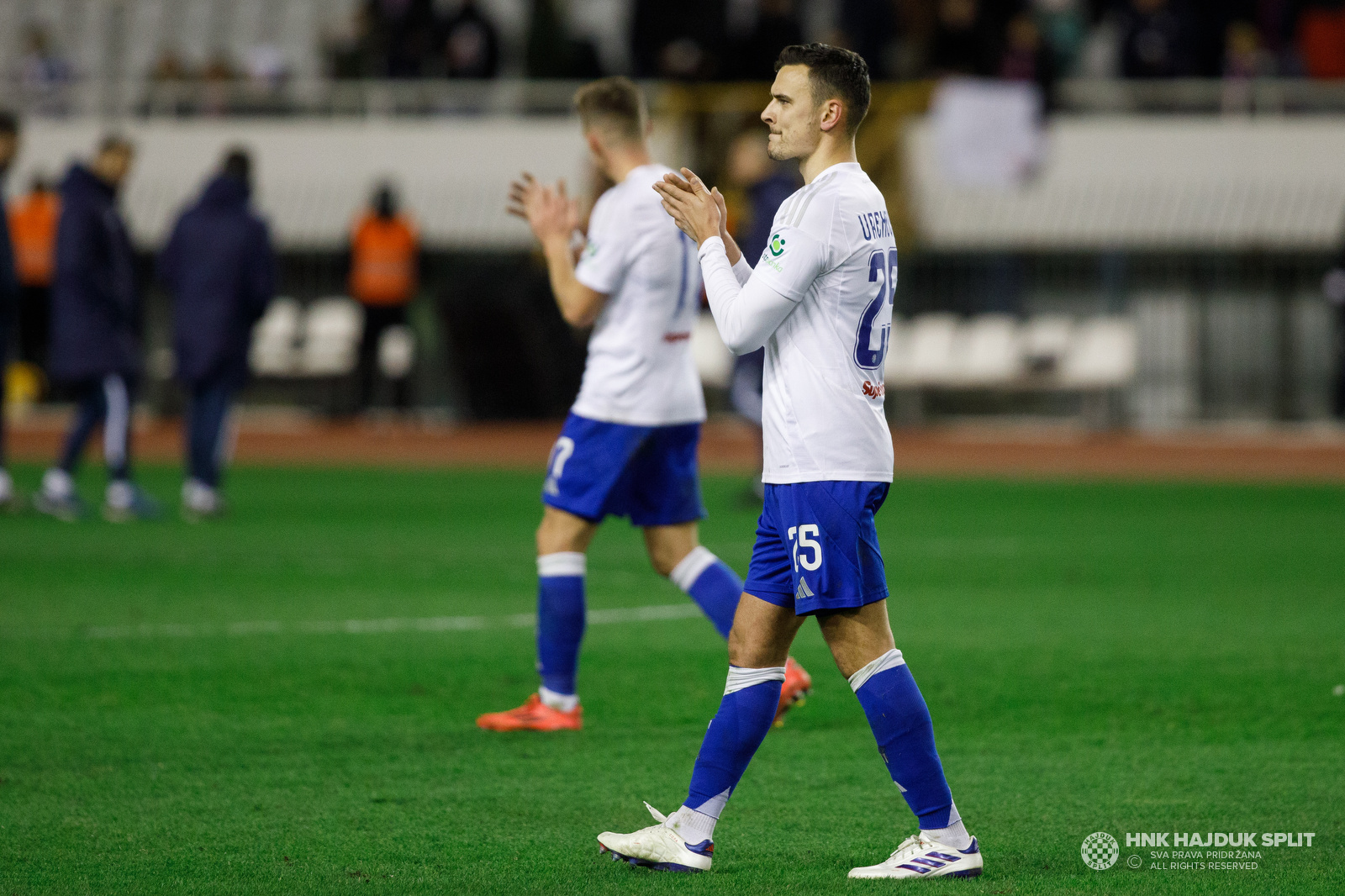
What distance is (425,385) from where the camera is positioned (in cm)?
2456

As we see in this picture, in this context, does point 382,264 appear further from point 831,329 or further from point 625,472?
point 831,329

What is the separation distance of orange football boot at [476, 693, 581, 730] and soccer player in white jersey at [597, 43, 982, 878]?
5.35 feet

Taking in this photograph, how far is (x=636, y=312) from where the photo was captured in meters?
6.35

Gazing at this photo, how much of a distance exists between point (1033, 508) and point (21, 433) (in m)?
13.0

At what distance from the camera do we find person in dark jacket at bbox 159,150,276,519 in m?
13.0

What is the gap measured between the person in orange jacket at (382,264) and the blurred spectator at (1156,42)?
9.20 meters

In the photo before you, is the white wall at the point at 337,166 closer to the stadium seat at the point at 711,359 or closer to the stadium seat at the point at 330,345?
the stadium seat at the point at 330,345

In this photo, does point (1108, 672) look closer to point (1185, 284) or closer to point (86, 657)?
point (86, 657)

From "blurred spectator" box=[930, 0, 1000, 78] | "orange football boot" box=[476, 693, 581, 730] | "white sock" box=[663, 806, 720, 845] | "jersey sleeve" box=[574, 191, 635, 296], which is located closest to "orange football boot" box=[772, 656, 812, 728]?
"orange football boot" box=[476, 693, 581, 730]

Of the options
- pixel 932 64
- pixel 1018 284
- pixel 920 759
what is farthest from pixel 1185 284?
pixel 920 759

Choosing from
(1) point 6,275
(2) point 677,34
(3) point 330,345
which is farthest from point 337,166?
(1) point 6,275

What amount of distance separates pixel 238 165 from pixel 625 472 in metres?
7.57

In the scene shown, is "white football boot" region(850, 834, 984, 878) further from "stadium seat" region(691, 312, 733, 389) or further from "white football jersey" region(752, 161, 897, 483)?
"stadium seat" region(691, 312, 733, 389)

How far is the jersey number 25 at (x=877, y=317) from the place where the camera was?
453 centimetres
